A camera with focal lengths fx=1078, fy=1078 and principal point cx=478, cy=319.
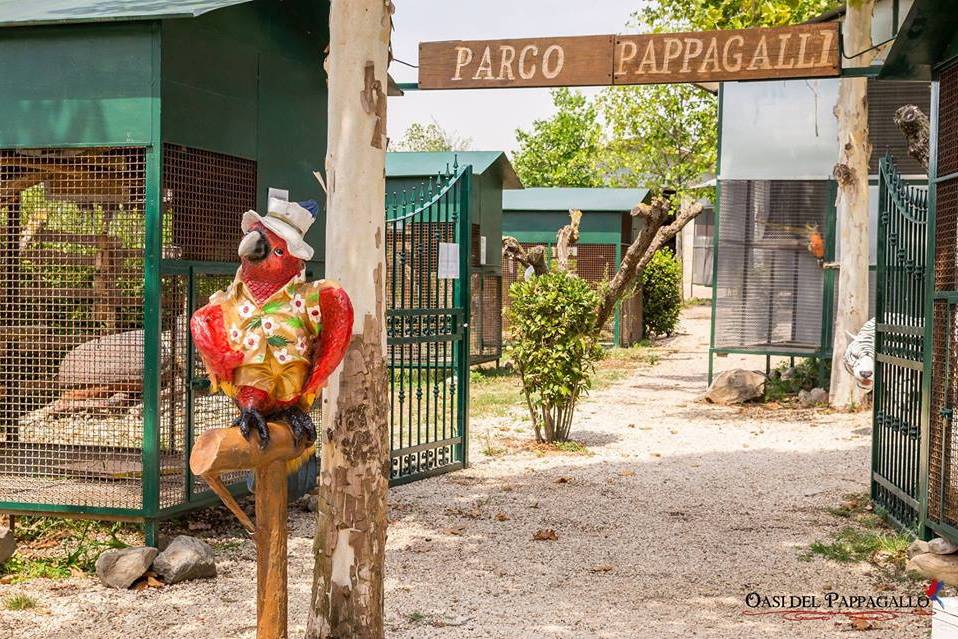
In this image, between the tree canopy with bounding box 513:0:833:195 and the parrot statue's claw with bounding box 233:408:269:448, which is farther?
the tree canopy with bounding box 513:0:833:195

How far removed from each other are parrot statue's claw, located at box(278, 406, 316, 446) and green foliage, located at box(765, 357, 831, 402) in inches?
445

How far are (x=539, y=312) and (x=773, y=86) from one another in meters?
6.23

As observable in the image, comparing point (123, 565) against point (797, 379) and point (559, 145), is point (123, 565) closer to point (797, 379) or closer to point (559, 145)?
point (797, 379)

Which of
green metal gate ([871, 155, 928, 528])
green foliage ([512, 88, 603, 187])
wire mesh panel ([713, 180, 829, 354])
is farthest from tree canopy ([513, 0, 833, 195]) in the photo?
green metal gate ([871, 155, 928, 528])

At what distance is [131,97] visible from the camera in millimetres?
6125

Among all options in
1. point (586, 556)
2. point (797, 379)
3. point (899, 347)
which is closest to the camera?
point (586, 556)

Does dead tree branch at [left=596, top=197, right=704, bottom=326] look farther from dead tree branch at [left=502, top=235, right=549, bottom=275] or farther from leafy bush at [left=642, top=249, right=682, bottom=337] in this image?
leafy bush at [left=642, top=249, right=682, bottom=337]

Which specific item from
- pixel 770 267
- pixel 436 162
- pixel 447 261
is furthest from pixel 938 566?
pixel 436 162

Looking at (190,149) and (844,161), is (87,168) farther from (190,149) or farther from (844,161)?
(844,161)

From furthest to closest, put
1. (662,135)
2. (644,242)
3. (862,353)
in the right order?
1. (662,135)
2. (644,242)
3. (862,353)

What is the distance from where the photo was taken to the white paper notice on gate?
30.1ft

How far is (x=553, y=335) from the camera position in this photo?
34.4 feet

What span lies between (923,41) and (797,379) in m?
8.96

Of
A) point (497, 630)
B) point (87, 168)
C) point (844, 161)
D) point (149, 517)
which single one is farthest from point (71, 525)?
point (844, 161)
